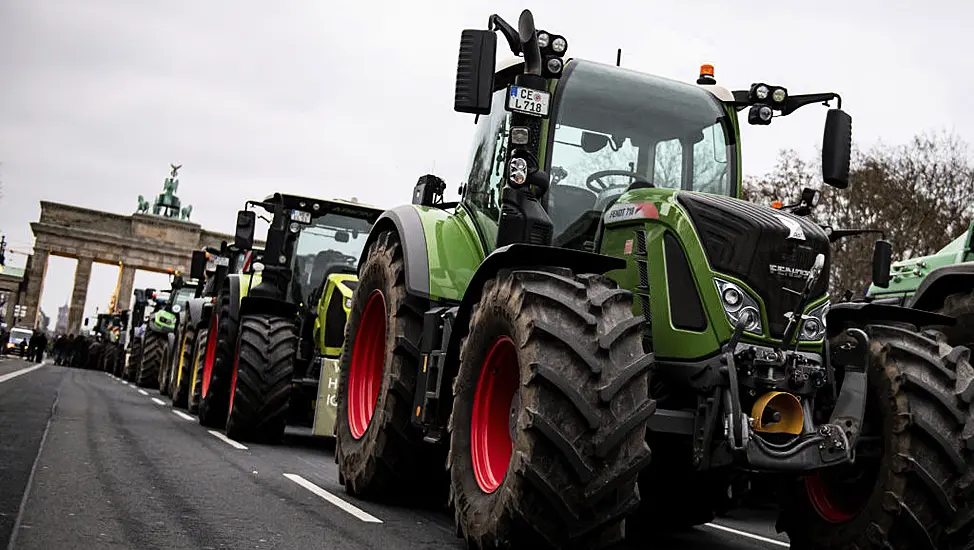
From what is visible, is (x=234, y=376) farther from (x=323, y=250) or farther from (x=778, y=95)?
(x=778, y=95)

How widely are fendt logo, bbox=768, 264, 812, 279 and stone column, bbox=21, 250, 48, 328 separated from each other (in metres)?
78.0

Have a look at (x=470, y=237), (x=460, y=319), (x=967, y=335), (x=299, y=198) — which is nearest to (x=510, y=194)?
(x=460, y=319)

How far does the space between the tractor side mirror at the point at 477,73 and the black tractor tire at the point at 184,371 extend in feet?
37.5

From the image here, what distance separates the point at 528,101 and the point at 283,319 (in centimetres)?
689

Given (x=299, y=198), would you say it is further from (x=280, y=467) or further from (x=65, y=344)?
(x=65, y=344)

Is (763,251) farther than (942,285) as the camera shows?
No

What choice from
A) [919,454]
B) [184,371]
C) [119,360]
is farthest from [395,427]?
[119,360]

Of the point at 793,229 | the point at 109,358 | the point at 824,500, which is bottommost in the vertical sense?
the point at 824,500

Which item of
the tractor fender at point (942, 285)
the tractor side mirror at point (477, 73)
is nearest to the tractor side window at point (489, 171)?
the tractor side mirror at point (477, 73)

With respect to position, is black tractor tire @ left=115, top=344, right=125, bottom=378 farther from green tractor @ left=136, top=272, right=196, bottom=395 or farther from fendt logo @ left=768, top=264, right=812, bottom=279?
fendt logo @ left=768, top=264, right=812, bottom=279

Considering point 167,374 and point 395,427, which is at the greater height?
point 167,374

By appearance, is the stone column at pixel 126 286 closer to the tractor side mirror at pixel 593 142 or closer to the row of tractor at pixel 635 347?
the row of tractor at pixel 635 347

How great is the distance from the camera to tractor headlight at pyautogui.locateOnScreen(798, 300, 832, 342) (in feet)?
17.1

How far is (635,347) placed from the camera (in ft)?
14.8
